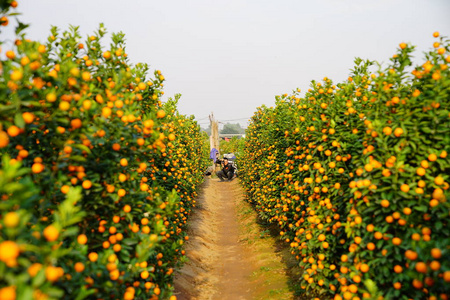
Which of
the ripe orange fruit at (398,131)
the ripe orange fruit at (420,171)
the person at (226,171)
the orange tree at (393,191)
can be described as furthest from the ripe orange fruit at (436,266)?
the person at (226,171)

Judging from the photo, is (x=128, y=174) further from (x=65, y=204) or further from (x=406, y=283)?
(x=406, y=283)

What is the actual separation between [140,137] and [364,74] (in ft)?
11.5

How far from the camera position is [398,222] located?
2570 millimetres

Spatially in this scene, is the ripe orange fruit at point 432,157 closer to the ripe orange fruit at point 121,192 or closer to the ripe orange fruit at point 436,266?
the ripe orange fruit at point 436,266

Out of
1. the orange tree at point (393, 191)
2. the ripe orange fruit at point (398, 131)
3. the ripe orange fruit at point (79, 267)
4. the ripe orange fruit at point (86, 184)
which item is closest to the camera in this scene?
the ripe orange fruit at point (79, 267)

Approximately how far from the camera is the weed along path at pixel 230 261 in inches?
224

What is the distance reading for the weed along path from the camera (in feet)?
18.6

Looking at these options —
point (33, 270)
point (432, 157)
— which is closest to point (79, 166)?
point (33, 270)

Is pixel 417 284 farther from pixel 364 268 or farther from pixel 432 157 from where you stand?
pixel 432 157

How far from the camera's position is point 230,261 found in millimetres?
7543

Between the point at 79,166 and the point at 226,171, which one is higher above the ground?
the point at 79,166

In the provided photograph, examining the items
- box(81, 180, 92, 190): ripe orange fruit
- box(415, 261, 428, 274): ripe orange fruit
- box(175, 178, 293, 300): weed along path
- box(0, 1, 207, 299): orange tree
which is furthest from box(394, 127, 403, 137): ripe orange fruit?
box(175, 178, 293, 300): weed along path

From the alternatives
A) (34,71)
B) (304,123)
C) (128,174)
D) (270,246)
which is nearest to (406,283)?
(128,174)

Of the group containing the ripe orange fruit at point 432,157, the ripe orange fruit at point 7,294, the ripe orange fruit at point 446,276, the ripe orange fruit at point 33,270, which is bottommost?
the ripe orange fruit at point 446,276
